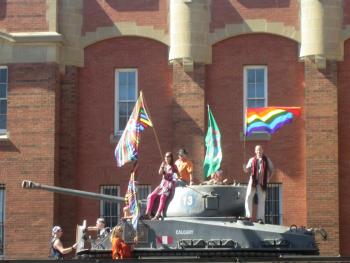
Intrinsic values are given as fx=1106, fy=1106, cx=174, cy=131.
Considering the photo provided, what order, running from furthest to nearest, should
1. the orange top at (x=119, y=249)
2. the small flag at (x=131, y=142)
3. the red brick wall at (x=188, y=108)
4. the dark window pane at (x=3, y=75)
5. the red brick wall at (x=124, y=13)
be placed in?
the red brick wall at (x=124, y=13), the dark window pane at (x=3, y=75), the red brick wall at (x=188, y=108), the small flag at (x=131, y=142), the orange top at (x=119, y=249)

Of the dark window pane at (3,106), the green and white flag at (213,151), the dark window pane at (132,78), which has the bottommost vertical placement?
the green and white flag at (213,151)

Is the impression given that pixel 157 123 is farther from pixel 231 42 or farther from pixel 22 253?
pixel 22 253

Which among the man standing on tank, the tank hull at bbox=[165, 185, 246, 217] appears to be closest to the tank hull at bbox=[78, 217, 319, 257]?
the tank hull at bbox=[165, 185, 246, 217]

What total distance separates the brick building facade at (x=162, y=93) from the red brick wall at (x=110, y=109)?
0.03m

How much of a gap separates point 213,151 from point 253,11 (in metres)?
5.85

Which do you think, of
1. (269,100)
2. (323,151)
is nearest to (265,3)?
(269,100)

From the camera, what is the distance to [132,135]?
82.9 feet

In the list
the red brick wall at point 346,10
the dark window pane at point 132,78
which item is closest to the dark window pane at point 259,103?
the red brick wall at point 346,10

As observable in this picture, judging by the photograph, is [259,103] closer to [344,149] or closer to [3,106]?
[344,149]

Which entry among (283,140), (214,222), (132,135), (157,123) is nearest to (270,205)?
(283,140)

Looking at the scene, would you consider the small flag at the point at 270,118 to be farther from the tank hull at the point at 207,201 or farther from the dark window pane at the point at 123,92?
the dark window pane at the point at 123,92

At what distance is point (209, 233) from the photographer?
2198 cm

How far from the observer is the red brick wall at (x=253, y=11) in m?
33.2

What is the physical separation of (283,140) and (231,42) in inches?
132
